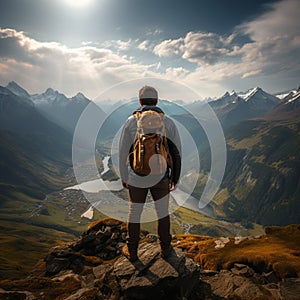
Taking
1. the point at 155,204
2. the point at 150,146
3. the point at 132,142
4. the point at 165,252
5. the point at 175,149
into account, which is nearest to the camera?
the point at 150,146

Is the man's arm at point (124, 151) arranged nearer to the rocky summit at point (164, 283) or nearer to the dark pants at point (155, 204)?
the dark pants at point (155, 204)

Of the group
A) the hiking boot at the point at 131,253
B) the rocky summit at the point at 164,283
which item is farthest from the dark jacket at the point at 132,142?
the rocky summit at the point at 164,283

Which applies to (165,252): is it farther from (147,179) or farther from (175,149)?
(175,149)

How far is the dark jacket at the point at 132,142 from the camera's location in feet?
32.2

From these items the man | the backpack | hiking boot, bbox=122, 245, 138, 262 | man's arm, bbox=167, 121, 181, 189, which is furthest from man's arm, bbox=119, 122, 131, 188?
hiking boot, bbox=122, 245, 138, 262

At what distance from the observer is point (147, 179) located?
9.38 meters

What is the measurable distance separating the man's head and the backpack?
73cm

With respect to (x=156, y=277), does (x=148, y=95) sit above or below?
above

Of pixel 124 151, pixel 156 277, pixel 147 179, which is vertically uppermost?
pixel 124 151

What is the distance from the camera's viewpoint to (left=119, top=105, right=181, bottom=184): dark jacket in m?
9.80

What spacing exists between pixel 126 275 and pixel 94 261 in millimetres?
9987

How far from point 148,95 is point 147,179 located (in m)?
3.47

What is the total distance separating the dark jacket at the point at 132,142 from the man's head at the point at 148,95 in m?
0.33

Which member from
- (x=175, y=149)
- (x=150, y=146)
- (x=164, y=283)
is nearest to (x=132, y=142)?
(x=150, y=146)
